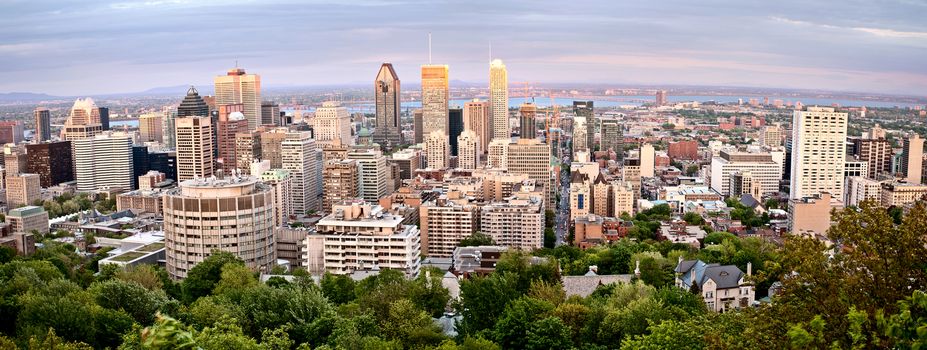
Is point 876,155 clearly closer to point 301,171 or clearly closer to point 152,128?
point 301,171

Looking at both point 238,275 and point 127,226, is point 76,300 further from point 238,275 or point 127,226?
point 127,226

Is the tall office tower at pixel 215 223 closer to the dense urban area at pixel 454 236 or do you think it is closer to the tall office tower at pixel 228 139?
the dense urban area at pixel 454 236

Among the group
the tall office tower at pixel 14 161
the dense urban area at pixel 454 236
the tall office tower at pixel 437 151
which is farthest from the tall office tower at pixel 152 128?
the tall office tower at pixel 437 151

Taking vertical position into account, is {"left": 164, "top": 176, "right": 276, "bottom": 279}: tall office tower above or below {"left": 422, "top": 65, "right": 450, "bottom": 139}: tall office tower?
below

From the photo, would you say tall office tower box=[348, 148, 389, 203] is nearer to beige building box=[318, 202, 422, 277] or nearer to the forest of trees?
beige building box=[318, 202, 422, 277]

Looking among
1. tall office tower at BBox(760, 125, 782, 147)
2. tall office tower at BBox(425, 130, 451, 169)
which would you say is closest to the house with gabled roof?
tall office tower at BBox(425, 130, 451, 169)

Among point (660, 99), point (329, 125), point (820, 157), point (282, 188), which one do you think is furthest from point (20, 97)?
point (660, 99)

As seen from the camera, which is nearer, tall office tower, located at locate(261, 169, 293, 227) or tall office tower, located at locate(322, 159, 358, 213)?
tall office tower, located at locate(261, 169, 293, 227)
